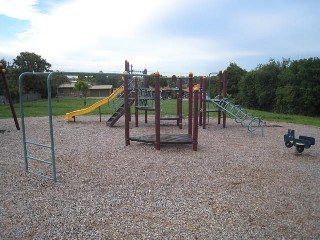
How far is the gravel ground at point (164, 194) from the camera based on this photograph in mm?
3418

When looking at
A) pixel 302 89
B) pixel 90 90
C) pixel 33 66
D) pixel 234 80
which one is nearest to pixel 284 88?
pixel 302 89

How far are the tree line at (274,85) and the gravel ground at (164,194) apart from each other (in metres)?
14.6

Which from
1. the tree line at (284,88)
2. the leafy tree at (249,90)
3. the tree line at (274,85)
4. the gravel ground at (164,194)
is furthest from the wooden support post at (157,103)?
the leafy tree at (249,90)

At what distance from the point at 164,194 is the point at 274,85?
98.5 feet

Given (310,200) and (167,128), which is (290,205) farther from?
(167,128)

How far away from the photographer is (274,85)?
1240 inches

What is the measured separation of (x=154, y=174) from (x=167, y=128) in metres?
6.05

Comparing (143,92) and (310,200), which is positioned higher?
(143,92)

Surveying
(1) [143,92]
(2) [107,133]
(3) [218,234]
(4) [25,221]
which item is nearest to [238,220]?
(3) [218,234]

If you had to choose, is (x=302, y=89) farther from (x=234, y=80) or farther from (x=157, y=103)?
(x=157, y=103)

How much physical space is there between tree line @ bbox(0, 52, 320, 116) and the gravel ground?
14.6 meters

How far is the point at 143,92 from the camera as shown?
12.4m

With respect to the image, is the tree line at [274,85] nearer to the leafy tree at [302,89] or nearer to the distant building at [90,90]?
the leafy tree at [302,89]

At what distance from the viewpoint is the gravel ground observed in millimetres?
3418
